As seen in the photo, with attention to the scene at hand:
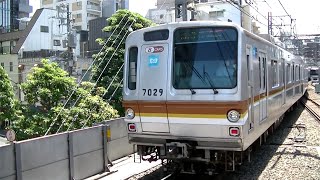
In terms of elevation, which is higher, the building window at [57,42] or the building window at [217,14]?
the building window at [217,14]

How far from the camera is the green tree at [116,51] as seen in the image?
20.8 metres

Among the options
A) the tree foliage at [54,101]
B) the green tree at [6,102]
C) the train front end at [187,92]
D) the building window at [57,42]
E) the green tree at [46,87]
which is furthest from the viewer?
the building window at [57,42]

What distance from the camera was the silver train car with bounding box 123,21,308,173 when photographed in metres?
7.02

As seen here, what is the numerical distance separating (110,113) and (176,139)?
10.5 meters

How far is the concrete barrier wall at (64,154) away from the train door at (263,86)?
3609 mm

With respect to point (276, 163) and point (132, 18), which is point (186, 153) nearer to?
point (276, 163)

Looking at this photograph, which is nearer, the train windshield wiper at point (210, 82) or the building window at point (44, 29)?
the train windshield wiper at point (210, 82)

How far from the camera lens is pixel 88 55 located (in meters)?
47.8

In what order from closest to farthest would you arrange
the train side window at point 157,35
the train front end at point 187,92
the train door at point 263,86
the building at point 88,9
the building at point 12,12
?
the train front end at point 187,92 → the train side window at point 157,35 → the train door at point 263,86 → the building at point 12,12 → the building at point 88,9

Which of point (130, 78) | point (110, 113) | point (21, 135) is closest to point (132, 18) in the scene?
point (110, 113)

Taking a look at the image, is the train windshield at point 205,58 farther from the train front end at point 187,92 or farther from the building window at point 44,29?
the building window at point 44,29

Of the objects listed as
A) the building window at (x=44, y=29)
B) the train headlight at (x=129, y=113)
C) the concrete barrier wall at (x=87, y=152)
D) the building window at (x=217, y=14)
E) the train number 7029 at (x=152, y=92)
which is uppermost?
the building window at (x=217, y=14)

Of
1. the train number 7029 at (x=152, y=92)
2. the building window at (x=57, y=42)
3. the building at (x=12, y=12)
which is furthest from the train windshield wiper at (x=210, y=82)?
the building at (x=12, y=12)

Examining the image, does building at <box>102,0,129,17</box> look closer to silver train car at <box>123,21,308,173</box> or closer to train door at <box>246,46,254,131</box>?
silver train car at <box>123,21,308,173</box>
